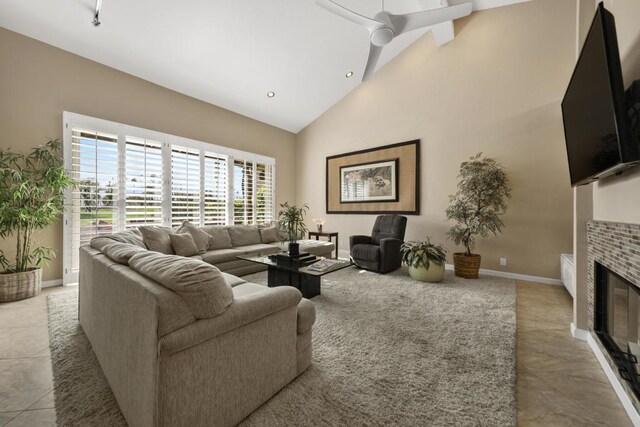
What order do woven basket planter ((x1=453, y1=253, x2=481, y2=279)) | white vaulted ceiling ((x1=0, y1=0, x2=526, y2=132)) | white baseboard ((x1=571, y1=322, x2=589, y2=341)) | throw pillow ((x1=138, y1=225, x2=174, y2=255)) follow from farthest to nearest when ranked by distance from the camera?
woven basket planter ((x1=453, y1=253, x2=481, y2=279)), throw pillow ((x1=138, y1=225, x2=174, y2=255)), white vaulted ceiling ((x1=0, y1=0, x2=526, y2=132)), white baseboard ((x1=571, y1=322, x2=589, y2=341))

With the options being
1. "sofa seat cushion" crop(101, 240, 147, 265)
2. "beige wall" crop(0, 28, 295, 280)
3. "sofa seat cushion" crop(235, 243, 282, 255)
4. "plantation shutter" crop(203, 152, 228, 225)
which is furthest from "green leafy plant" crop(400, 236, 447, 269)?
"beige wall" crop(0, 28, 295, 280)

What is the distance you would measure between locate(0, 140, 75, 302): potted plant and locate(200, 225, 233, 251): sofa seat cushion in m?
1.84

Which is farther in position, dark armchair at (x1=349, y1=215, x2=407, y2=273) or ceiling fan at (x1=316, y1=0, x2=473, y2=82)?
dark armchair at (x1=349, y1=215, x2=407, y2=273)

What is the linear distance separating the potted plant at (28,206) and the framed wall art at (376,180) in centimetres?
459

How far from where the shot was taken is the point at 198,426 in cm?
116

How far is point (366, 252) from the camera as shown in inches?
172

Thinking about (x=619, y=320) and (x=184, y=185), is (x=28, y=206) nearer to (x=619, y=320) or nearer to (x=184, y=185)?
(x=184, y=185)

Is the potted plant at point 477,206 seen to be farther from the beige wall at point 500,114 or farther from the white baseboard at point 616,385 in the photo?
the white baseboard at point 616,385

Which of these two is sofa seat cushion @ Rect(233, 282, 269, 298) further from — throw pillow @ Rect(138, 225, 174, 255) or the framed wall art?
the framed wall art

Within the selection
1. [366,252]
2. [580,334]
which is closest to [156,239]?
[366,252]

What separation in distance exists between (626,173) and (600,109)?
446 millimetres

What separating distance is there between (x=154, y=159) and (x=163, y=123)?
0.68 metres

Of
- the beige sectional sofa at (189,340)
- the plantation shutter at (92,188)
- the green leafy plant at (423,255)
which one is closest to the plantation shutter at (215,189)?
the plantation shutter at (92,188)

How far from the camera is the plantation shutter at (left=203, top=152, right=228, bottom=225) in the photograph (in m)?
5.14
